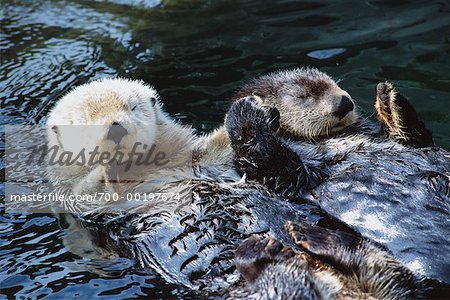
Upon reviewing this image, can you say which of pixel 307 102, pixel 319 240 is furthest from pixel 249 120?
pixel 319 240

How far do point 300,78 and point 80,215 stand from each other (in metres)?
1.62

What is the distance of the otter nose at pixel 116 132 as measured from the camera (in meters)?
3.96

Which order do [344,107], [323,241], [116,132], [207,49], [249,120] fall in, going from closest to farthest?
[323,241]
[116,132]
[249,120]
[344,107]
[207,49]

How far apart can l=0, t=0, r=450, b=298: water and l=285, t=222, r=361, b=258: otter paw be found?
162 centimetres

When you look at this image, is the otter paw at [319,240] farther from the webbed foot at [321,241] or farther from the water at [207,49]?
the water at [207,49]

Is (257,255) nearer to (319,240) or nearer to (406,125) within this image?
(319,240)

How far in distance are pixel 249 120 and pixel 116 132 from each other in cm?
76

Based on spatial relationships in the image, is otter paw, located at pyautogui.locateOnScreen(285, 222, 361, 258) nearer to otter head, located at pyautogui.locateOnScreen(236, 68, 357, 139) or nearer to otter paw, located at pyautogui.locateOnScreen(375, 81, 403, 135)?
otter head, located at pyautogui.locateOnScreen(236, 68, 357, 139)

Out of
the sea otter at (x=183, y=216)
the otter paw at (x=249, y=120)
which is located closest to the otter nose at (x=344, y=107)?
the otter paw at (x=249, y=120)

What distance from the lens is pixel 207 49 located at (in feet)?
23.0

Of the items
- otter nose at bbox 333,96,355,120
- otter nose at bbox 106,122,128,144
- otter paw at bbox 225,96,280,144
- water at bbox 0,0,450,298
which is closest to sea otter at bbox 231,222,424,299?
otter paw at bbox 225,96,280,144

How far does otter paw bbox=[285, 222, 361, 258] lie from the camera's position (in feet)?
11.5

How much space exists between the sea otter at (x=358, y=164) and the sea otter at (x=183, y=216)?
13 cm

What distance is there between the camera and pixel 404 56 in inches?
257
